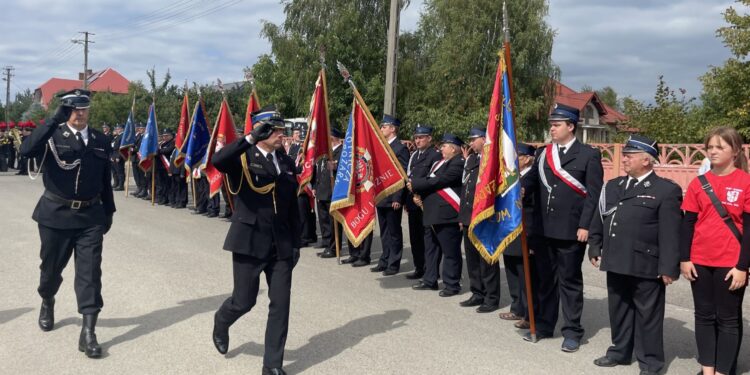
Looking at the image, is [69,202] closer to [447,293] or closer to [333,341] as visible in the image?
[333,341]

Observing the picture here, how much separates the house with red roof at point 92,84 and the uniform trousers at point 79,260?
92652mm

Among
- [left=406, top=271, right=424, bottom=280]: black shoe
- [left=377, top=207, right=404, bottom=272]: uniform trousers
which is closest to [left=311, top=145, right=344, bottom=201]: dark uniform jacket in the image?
[left=377, top=207, right=404, bottom=272]: uniform trousers

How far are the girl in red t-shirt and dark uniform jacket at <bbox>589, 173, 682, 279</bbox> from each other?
0.08m

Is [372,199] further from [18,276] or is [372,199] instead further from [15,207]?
[15,207]

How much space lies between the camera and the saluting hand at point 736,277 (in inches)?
165

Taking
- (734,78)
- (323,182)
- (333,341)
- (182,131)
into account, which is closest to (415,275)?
(323,182)

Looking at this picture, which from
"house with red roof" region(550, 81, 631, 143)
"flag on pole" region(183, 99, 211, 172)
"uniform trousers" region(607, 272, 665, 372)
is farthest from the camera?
"house with red roof" region(550, 81, 631, 143)

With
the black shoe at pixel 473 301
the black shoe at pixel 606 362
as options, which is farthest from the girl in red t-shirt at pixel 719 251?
the black shoe at pixel 473 301

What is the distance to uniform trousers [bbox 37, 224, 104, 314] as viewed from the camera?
4.99 m

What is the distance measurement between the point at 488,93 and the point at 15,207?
20.5 metres

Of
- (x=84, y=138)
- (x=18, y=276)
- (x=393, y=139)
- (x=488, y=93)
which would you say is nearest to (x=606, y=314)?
(x=393, y=139)

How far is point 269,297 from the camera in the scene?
4574 mm

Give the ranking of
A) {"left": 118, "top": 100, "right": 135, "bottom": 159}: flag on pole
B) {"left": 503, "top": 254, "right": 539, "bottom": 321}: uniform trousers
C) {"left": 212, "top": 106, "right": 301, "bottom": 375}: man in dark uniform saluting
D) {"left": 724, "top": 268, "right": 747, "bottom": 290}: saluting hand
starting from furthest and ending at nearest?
{"left": 118, "top": 100, "right": 135, "bottom": 159}: flag on pole
{"left": 503, "top": 254, "right": 539, "bottom": 321}: uniform trousers
{"left": 212, "top": 106, "right": 301, "bottom": 375}: man in dark uniform saluting
{"left": 724, "top": 268, "right": 747, "bottom": 290}: saluting hand

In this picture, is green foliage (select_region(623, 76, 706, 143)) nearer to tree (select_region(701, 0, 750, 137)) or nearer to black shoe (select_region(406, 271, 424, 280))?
tree (select_region(701, 0, 750, 137))
